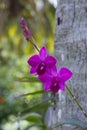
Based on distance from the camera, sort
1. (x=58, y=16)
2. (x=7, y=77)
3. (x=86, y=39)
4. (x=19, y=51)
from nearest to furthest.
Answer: (x=86, y=39) → (x=58, y=16) → (x=19, y=51) → (x=7, y=77)

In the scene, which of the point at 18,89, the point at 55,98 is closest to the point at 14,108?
the point at 18,89

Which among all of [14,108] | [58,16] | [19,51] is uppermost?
[58,16]

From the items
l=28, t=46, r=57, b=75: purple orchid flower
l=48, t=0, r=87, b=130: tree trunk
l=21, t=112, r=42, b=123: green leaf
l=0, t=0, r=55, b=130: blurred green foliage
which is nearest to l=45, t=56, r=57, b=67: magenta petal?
l=28, t=46, r=57, b=75: purple orchid flower

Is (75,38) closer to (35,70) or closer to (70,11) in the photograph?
(70,11)

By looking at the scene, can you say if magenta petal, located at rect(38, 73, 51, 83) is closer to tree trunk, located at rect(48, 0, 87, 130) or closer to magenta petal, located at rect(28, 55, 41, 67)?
magenta petal, located at rect(28, 55, 41, 67)

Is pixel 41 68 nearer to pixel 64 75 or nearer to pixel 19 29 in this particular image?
pixel 64 75

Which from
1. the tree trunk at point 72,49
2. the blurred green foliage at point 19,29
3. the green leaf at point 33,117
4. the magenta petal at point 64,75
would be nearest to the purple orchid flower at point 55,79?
the magenta petal at point 64,75

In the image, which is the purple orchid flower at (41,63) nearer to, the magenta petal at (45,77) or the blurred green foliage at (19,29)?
the magenta petal at (45,77)
